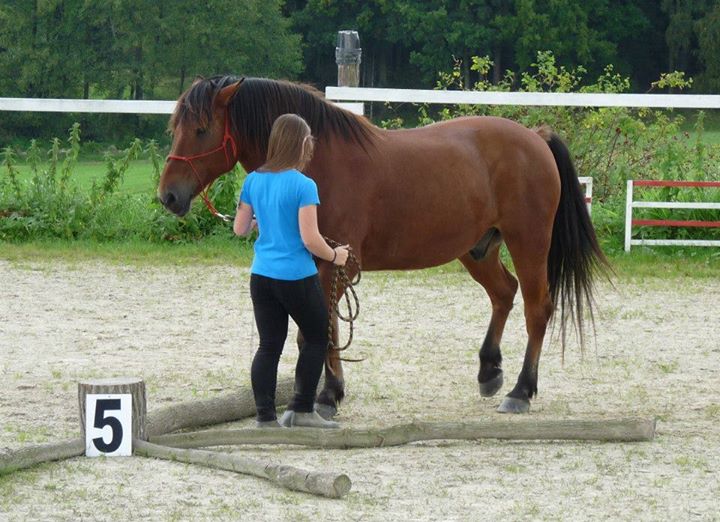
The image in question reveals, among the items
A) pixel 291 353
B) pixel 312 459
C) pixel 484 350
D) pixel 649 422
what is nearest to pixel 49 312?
pixel 291 353

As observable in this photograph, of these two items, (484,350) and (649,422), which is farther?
(484,350)

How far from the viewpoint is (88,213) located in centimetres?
1259

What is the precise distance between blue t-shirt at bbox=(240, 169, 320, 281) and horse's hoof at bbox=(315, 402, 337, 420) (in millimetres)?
905

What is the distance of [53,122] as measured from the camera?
1332 inches

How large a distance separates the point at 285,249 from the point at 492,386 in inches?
71.5

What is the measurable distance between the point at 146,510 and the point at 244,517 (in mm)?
365

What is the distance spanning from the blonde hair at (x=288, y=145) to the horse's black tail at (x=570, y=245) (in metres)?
1.98

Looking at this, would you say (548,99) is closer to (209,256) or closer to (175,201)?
(209,256)

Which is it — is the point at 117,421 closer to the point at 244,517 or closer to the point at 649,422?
the point at 244,517

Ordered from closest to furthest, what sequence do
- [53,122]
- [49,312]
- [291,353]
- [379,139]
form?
[379,139] < [291,353] < [49,312] < [53,122]

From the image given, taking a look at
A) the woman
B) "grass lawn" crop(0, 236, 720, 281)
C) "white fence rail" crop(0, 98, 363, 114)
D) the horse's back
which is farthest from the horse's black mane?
"white fence rail" crop(0, 98, 363, 114)

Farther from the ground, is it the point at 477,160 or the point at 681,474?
the point at 477,160

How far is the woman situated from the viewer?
527 centimetres

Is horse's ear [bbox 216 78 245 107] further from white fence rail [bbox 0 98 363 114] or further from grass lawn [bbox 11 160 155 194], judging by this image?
grass lawn [bbox 11 160 155 194]
